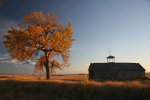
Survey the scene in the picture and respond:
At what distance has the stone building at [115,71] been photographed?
46.2 meters

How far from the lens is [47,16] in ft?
104

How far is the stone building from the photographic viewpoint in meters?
46.2

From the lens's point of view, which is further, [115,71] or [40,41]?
[115,71]

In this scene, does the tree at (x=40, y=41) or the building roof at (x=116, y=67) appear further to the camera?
the building roof at (x=116, y=67)

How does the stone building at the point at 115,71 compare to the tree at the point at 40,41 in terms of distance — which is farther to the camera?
the stone building at the point at 115,71

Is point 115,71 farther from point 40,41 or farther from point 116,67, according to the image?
point 40,41

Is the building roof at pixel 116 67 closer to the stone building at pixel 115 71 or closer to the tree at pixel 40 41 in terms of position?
the stone building at pixel 115 71

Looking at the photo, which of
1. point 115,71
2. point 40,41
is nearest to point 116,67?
point 115,71

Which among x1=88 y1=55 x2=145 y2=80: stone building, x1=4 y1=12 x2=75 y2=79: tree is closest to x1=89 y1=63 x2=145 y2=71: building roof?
x1=88 y1=55 x2=145 y2=80: stone building

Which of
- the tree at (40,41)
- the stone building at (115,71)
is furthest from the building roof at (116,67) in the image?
the tree at (40,41)

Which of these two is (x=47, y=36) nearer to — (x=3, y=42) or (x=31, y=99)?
(x=3, y=42)

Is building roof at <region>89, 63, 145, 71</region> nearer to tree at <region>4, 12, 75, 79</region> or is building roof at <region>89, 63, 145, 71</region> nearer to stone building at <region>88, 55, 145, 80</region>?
stone building at <region>88, 55, 145, 80</region>

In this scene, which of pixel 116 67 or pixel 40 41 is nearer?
pixel 40 41

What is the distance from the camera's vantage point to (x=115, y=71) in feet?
153
